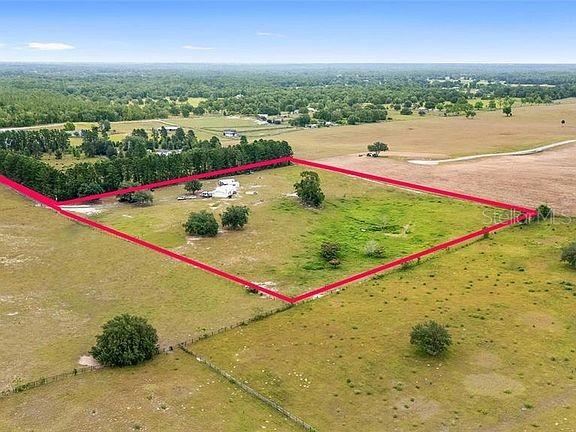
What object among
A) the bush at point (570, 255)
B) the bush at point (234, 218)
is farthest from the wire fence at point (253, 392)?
the bush at point (570, 255)

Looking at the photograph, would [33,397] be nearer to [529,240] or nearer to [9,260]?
[9,260]

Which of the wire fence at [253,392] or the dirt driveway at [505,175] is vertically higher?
the dirt driveway at [505,175]

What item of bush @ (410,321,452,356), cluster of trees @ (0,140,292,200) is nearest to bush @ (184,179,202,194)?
cluster of trees @ (0,140,292,200)

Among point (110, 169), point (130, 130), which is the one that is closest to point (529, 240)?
point (110, 169)

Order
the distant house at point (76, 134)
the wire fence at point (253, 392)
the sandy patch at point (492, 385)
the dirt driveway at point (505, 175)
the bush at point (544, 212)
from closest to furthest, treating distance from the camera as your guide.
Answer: the wire fence at point (253, 392) → the sandy patch at point (492, 385) → the bush at point (544, 212) → the dirt driveway at point (505, 175) → the distant house at point (76, 134)

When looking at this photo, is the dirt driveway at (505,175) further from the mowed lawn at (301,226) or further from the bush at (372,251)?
the bush at (372,251)

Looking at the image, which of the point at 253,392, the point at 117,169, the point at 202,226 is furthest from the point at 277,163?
the point at 253,392

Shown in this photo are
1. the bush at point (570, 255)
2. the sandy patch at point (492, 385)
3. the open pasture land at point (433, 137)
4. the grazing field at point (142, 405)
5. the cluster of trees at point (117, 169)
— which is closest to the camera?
the grazing field at point (142, 405)
